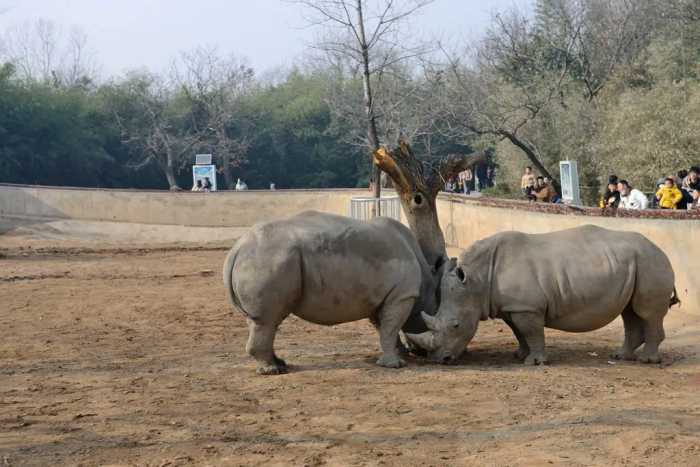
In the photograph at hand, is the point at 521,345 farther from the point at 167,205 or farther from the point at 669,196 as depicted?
the point at 167,205

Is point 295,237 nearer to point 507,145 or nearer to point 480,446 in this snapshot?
point 480,446

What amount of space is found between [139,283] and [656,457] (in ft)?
40.2

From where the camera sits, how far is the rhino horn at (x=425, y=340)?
33.8ft

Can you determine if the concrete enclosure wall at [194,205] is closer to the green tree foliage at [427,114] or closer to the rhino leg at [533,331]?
the green tree foliage at [427,114]

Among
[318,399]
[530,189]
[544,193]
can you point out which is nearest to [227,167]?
[530,189]

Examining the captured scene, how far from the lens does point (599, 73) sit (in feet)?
106

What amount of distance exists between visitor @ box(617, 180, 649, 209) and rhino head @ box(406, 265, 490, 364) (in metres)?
6.69

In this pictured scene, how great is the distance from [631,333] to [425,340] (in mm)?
2267

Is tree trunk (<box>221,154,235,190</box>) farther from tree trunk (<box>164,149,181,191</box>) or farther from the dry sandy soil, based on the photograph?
the dry sandy soil

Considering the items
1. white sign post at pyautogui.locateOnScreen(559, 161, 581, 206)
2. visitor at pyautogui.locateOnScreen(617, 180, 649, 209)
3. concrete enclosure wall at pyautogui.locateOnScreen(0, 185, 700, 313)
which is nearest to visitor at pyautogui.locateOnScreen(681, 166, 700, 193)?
visitor at pyautogui.locateOnScreen(617, 180, 649, 209)

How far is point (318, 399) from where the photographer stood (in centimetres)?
872

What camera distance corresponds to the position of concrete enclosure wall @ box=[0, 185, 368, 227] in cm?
2880

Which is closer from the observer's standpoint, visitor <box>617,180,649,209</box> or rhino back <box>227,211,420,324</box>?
rhino back <box>227,211,420,324</box>

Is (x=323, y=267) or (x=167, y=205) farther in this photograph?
(x=167, y=205)
